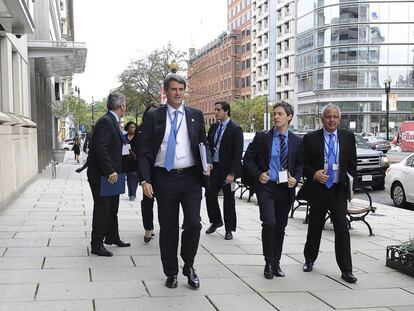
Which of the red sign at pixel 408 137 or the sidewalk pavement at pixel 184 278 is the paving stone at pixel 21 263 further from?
the red sign at pixel 408 137

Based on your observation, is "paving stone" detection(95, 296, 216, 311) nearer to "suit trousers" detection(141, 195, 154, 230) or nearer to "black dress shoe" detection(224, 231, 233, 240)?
"suit trousers" detection(141, 195, 154, 230)

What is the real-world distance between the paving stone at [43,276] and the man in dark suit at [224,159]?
2.51 m

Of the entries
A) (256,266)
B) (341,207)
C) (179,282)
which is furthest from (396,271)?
(179,282)

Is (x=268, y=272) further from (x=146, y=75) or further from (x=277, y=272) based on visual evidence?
(x=146, y=75)

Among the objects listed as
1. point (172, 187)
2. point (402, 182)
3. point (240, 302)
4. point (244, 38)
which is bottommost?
point (240, 302)

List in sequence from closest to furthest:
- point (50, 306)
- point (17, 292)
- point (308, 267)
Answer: point (50, 306) → point (17, 292) → point (308, 267)

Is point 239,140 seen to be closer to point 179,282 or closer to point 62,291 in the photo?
point 179,282

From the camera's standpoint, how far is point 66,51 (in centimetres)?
1947

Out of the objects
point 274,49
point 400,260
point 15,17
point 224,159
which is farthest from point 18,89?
point 274,49

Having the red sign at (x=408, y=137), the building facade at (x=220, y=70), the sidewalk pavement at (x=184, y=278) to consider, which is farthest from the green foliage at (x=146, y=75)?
the building facade at (x=220, y=70)

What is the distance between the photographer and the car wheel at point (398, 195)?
42.5ft

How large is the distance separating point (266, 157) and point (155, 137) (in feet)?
4.20

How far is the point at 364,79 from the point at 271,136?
254 ft

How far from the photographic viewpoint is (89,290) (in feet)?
16.6
